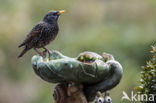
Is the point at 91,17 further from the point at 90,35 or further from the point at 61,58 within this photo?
the point at 61,58

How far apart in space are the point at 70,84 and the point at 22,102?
124 inches

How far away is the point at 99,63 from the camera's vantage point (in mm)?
2414

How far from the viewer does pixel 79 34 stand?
16.9 ft

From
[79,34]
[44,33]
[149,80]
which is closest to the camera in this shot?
[149,80]

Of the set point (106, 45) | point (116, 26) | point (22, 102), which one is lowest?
point (22, 102)

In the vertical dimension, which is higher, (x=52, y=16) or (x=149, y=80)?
(x=52, y=16)

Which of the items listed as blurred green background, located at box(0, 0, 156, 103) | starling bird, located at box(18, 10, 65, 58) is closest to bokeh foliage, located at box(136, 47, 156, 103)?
starling bird, located at box(18, 10, 65, 58)

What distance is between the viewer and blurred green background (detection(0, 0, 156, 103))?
481 cm

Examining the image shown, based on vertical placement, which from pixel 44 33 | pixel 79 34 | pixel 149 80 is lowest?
pixel 149 80

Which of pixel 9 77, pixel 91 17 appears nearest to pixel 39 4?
pixel 91 17

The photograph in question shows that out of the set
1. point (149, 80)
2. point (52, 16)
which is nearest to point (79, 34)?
point (52, 16)

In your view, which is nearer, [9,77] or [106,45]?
[106,45]

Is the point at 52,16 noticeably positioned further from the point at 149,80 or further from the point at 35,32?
the point at 149,80

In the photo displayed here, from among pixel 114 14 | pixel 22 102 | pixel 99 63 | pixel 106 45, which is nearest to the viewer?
pixel 99 63
